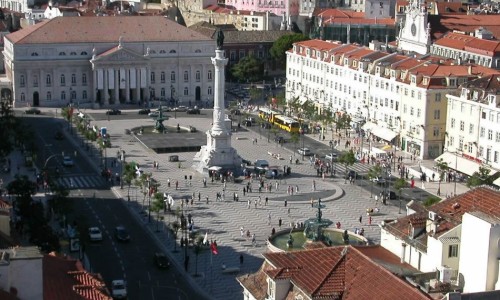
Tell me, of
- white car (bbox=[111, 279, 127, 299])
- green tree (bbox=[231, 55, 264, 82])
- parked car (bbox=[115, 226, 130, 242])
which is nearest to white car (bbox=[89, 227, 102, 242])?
parked car (bbox=[115, 226, 130, 242])

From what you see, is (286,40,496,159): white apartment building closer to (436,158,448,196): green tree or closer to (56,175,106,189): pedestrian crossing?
(436,158,448,196): green tree

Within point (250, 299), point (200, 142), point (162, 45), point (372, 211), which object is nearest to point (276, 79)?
point (162, 45)

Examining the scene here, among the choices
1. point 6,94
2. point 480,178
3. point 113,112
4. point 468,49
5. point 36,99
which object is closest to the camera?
point 480,178

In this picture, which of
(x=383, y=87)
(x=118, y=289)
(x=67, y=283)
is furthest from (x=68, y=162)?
(x=67, y=283)

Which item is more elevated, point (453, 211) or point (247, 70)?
point (453, 211)

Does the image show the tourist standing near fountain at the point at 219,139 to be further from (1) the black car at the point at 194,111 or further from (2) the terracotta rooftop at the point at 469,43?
(2) the terracotta rooftop at the point at 469,43

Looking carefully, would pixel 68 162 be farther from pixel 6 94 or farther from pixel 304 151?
pixel 6 94
